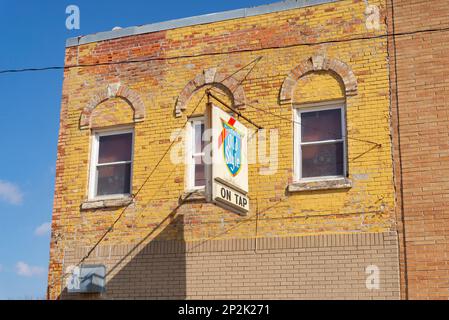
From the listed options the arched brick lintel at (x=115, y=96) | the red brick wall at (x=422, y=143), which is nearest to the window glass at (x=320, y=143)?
the red brick wall at (x=422, y=143)

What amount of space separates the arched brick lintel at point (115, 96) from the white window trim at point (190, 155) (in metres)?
1.01

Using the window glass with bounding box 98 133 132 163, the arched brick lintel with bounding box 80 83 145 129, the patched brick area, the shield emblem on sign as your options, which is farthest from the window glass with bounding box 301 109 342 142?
the window glass with bounding box 98 133 132 163

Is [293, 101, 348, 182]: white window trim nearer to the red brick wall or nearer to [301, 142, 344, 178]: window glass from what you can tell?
[301, 142, 344, 178]: window glass

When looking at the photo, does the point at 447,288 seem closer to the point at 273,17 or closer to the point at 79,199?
the point at 273,17

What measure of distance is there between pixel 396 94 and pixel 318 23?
6.76 feet

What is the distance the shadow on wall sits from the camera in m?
13.6

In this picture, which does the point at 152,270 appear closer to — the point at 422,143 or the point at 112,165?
the point at 112,165

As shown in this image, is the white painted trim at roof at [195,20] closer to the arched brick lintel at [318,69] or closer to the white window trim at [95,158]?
the arched brick lintel at [318,69]

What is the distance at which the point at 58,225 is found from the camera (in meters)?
14.9

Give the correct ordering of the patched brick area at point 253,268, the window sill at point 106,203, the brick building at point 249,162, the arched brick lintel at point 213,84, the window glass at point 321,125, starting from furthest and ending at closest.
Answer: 1. the window sill at point 106,203
2. the arched brick lintel at point 213,84
3. the window glass at point 321,125
4. the brick building at point 249,162
5. the patched brick area at point 253,268

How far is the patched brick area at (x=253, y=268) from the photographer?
12328 mm

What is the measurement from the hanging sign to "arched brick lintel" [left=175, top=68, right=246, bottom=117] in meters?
0.99

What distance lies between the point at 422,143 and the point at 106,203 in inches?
235

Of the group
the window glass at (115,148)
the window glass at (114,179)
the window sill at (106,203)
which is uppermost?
the window glass at (115,148)
